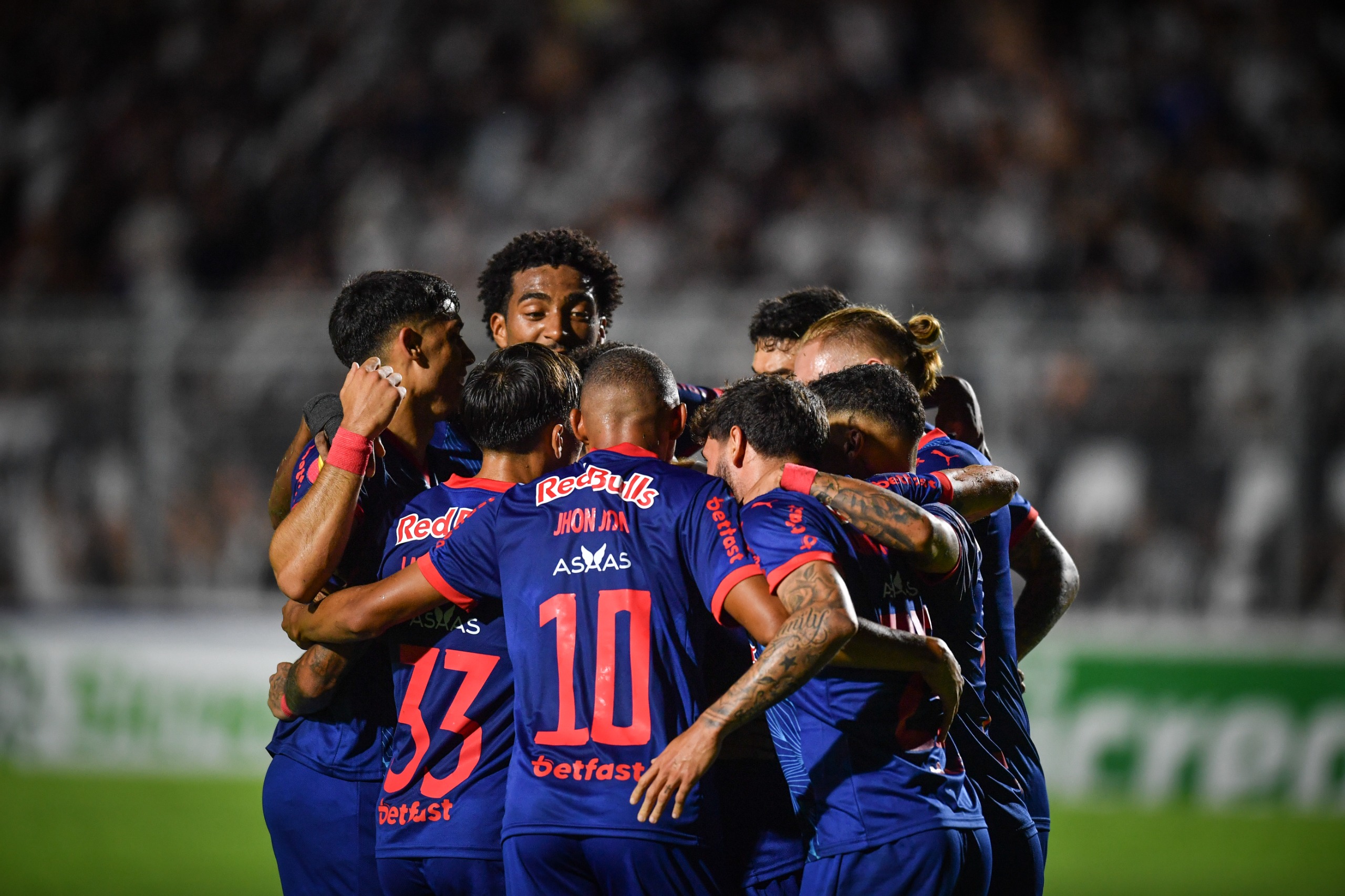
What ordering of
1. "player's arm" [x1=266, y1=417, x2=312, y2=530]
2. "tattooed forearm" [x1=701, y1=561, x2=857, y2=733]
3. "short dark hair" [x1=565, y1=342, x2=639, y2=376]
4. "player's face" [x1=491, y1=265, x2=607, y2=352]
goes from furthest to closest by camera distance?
"player's face" [x1=491, y1=265, x2=607, y2=352]
"player's arm" [x1=266, y1=417, x2=312, y2=530]
"short dark hair" [x1=565, y1=342, x2=639, y2=376]
"tattooed forearm" [x1=701, y1=561, x2=857, y2=733]

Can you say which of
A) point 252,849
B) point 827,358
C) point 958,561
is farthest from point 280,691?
point 252,849

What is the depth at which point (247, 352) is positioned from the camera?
9719 millimetres

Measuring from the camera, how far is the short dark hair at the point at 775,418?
3.38m

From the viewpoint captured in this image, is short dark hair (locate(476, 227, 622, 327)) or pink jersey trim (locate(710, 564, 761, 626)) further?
short dark hair (locate(476, 227, 622, 327))

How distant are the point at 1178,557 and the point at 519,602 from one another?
266 inches

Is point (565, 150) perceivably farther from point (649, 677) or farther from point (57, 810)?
point (649, 677)

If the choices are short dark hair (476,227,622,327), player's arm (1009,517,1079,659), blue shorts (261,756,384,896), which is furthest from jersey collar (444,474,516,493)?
player's arm (1009,517,1079,659)

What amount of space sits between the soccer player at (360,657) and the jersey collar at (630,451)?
26.1 inches

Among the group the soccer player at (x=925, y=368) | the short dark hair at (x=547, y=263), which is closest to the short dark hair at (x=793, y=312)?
the short dark hair at (x=547, y=263)

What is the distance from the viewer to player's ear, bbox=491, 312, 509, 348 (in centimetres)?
492

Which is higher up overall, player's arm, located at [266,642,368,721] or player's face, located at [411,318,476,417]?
player's face, located at [411,318,476,417]

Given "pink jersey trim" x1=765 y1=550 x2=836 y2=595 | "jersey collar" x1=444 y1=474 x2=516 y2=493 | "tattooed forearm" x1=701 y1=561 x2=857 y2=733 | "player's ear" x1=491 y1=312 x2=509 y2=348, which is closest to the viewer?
"tattooed forearm" x1=701 y1=561 x2=857 y2=733

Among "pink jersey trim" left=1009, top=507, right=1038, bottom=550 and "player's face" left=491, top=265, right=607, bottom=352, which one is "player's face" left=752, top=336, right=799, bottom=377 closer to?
"player's face" left=491, top=265, right=607, bottom=352

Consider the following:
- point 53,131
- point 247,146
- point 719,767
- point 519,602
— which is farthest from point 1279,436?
point 53,131
